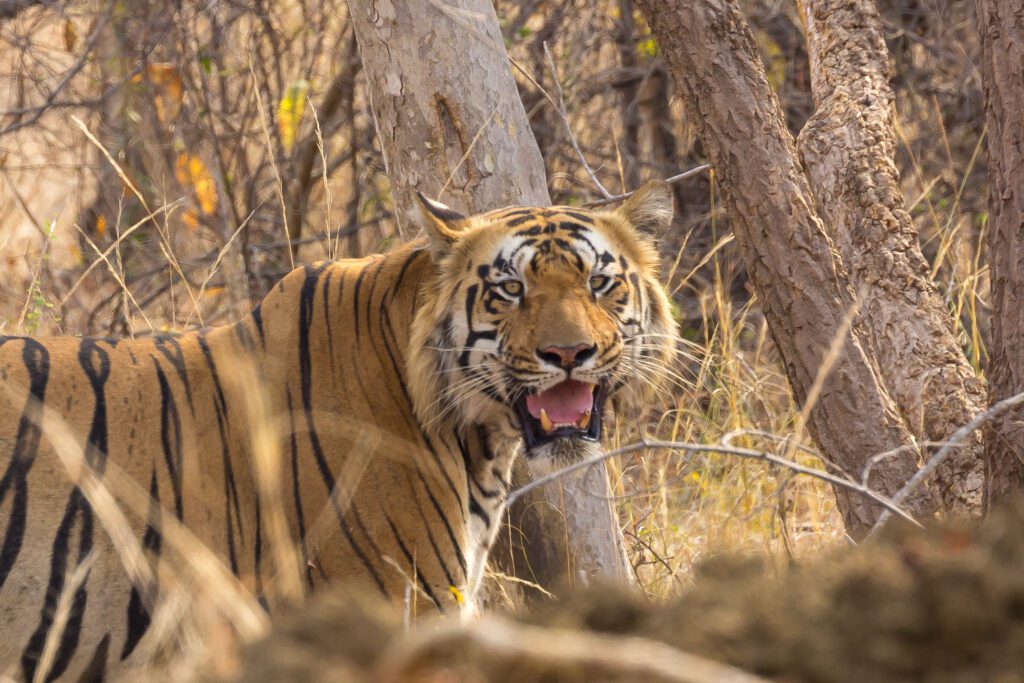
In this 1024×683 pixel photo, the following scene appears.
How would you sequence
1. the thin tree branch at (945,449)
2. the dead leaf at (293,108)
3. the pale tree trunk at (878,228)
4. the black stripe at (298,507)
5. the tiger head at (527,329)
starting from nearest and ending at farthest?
the thin tree branch at (945,449)
the black stripe at (298,507)
the tiger head at (527,329)
the pale tree trunk at (878,228)
the dead leaf at (293,108)

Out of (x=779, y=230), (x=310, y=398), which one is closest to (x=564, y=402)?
(x=310, y=398)

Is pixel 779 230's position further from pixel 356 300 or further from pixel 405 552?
pixel 405 552

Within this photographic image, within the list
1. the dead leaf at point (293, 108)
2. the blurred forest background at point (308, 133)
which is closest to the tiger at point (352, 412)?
the blurred forest background at point (308, 133)

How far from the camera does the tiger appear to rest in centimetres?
313

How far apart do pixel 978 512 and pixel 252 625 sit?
8.83 feet

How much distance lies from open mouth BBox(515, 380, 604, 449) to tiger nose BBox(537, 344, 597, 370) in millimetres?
118

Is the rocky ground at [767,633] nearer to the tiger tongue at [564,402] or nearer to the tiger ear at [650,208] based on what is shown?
the tiger tongue at [564,402]

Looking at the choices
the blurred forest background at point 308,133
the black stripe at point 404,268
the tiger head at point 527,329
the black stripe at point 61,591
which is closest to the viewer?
the black stripe at point 61,591

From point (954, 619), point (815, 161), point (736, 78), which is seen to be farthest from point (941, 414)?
point (954, 619)

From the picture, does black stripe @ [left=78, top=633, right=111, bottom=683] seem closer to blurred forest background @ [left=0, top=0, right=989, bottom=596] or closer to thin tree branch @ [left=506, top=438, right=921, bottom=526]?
thin tree branch @ [left=506, top=438, right=921, bottom=526]

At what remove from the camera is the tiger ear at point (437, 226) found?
3.45m

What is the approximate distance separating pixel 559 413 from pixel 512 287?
0.37 meters

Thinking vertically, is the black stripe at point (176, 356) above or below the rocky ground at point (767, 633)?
above

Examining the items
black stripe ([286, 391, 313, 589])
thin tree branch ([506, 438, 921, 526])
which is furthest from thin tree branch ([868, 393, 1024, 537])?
black stripe ([286, 391, 313, 589])
